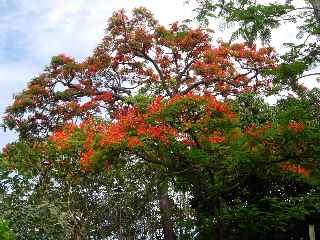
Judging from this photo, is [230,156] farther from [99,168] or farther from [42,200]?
[42,200]

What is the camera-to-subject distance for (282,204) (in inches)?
557

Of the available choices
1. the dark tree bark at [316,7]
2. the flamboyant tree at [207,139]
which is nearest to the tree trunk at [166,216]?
the flamboyant tree at [207,139]

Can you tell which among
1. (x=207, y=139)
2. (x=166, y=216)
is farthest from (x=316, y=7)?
(x=166, y=216)

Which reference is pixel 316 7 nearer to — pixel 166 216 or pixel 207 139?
pixel 207 139

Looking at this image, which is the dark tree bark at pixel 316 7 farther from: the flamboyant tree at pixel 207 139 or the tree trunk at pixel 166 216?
the tree trunk at pixel 166 216

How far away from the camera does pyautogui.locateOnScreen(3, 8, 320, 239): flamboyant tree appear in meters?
12.1

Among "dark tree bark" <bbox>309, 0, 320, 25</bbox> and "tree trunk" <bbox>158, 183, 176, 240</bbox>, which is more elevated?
"dark tree bark" <bbox>309, 0, 320, 25</bbox>

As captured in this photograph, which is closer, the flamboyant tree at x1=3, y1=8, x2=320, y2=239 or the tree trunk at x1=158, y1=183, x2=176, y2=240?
the flamboyant tree at x1=3, y1=8, x2=320, y2=239

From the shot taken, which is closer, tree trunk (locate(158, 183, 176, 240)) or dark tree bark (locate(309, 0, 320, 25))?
dark tree bark (locate(309, 0, 320, 25))

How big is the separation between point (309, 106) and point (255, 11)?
1.99 metres

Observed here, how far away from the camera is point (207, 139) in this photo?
12266 millimetres

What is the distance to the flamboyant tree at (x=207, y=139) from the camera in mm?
12078

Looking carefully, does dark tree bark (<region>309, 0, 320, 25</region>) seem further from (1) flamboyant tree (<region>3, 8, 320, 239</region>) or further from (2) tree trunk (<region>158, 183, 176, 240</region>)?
(2) tree trunk (<region>158, 183, 176, 240</region>)

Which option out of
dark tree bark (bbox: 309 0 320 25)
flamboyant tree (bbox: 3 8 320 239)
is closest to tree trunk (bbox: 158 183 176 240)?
flamboyant tree (bbox: 3 8 320 239)
